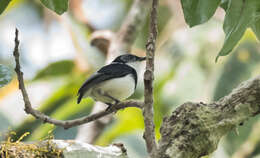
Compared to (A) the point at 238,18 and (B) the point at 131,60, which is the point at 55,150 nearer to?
(A) the point at 238,18

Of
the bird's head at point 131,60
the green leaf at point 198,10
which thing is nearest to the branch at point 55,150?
the green leaf at point 198,10

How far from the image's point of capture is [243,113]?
2.41 metres

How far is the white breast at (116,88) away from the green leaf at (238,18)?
2.00 meters

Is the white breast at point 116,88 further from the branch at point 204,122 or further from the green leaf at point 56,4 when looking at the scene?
the green leaf at point 56,4

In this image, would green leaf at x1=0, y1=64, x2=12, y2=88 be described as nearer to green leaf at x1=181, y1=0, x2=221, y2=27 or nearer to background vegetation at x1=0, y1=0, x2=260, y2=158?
green leaf at x1=181, y1=0, x2=221, y2=27

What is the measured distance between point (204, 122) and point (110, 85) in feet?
5.95

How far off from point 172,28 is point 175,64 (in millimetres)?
1283

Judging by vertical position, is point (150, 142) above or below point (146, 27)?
above

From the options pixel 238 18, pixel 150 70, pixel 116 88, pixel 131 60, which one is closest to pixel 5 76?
pixel 150 70

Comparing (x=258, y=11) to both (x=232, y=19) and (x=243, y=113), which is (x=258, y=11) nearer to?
(x=232, y=19)

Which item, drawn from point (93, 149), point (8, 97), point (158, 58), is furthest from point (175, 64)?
point (93, 149)

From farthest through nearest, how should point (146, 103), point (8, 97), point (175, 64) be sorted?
point (175, 64) < point (8, 97) < point (146, 103)

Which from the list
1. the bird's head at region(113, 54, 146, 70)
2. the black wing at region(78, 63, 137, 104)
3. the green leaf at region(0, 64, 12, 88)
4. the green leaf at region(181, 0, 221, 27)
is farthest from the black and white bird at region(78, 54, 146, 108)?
the green leaf at region(181, 0, 221, 27)

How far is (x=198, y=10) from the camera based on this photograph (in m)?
2.12
